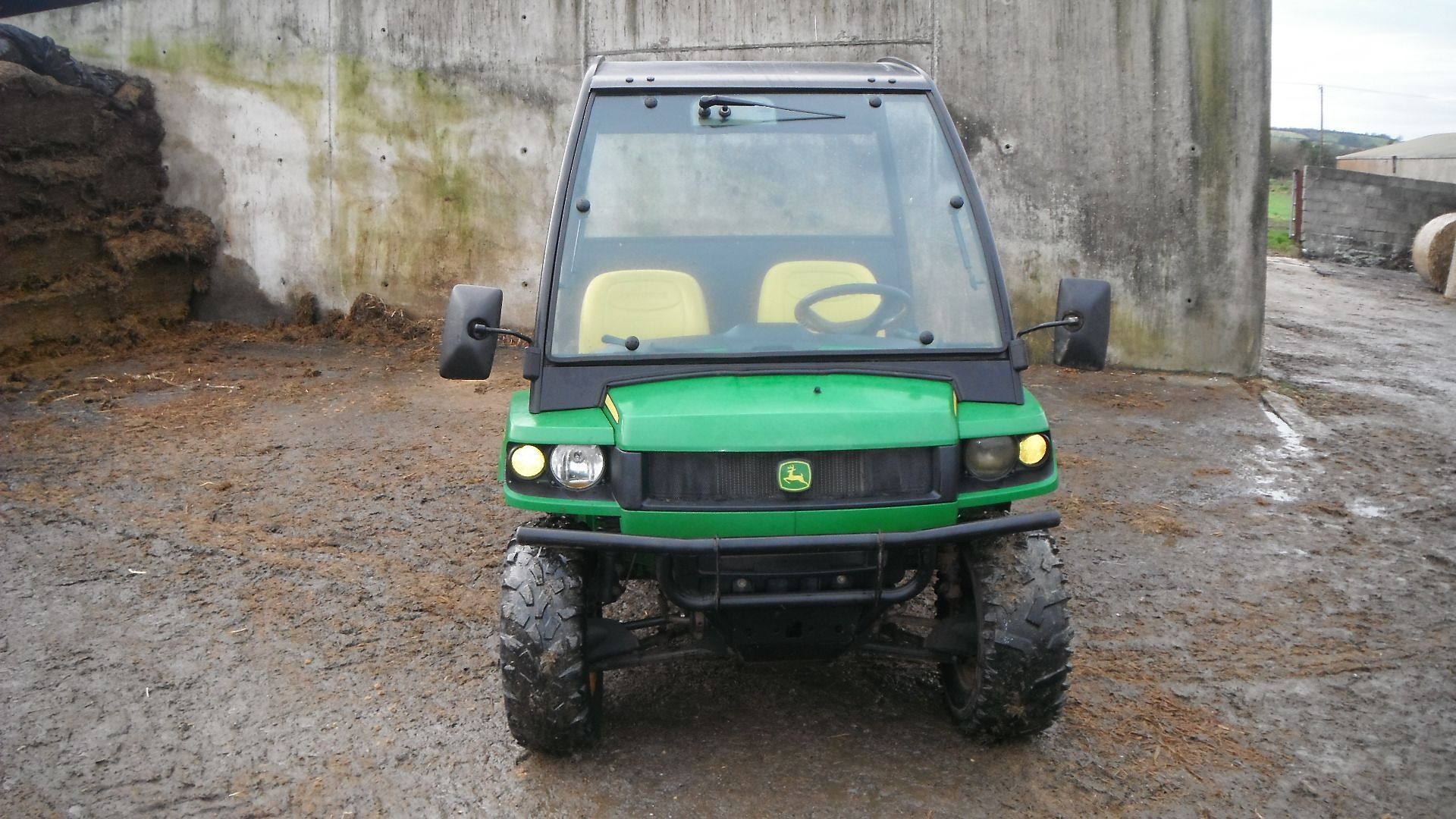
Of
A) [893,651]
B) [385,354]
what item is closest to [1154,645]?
[893,651]

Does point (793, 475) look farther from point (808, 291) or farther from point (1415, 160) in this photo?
point (1415, 160)

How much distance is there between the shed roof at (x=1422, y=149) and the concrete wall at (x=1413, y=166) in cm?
9

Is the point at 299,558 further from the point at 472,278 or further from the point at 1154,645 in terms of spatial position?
the point at 472,278

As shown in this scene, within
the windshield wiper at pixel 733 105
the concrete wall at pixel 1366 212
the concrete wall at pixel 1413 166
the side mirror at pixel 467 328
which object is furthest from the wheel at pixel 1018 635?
the concrete wall at pixel 1413 166

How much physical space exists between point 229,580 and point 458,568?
953mm

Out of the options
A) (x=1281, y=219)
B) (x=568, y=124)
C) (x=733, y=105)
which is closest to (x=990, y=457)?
(x=733, y=105)

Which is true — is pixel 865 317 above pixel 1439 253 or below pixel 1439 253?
below

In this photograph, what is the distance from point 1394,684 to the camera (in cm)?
417

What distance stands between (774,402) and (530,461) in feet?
2.28

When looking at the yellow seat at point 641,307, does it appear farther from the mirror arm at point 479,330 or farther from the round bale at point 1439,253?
the round bale at point 1439,253

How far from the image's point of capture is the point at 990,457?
3.39 meters

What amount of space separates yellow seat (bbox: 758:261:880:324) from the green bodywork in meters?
0.29

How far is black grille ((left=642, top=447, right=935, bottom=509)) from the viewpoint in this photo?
322 cm

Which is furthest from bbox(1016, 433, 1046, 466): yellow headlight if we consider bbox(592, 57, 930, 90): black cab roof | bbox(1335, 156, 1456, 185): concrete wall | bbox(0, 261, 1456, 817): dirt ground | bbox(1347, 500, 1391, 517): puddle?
bbox(1335, 156, 1456, 185): concrete wall
